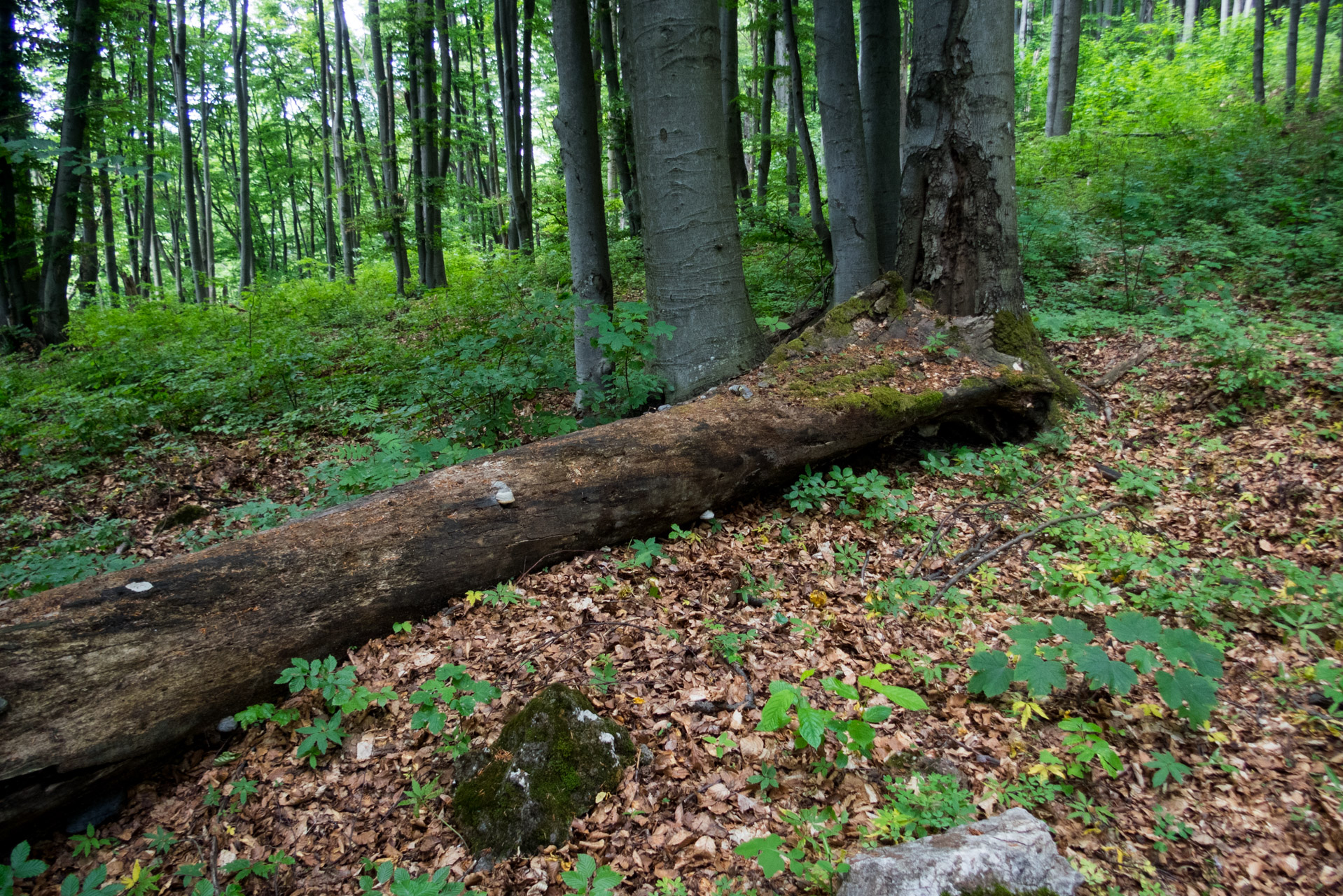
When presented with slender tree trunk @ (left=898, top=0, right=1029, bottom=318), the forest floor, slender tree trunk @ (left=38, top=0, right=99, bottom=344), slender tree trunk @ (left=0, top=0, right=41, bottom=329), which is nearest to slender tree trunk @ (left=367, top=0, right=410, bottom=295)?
slender tree trunk @ (left=38, top=0, right=99, bottom=344)

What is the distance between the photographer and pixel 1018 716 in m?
2.70

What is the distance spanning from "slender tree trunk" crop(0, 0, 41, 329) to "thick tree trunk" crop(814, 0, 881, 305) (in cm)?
1107

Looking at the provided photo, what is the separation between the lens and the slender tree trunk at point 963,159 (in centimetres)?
519

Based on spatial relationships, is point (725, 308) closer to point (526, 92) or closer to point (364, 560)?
point (364, 560)

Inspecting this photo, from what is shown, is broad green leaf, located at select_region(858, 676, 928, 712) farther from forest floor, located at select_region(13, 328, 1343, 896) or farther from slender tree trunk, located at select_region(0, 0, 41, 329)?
slender tree trunk, located at select_region(0, 0, 41, 329)

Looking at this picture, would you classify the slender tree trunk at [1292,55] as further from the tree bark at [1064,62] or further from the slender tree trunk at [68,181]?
the slender tree trunk at [68,181]

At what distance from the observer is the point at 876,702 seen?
2.77 metres

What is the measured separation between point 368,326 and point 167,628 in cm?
1019

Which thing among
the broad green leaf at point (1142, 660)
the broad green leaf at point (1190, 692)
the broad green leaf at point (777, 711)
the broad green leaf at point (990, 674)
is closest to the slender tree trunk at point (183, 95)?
the broad green leaf at point (777, 711)

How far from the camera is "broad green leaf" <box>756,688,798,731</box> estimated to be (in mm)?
2229

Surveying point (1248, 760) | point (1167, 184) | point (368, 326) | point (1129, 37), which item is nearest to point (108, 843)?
point (1248, 760)

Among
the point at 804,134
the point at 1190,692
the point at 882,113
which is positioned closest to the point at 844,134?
the point at 882,113

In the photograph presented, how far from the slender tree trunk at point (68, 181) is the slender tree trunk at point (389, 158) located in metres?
4.77

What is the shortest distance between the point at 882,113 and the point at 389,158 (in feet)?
39.5
